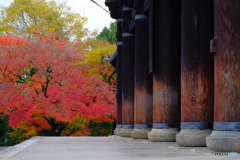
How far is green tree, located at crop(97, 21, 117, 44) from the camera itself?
54969mm

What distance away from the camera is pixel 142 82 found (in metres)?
18.1

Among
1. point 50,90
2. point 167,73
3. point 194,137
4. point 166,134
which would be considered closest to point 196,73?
point 194,137

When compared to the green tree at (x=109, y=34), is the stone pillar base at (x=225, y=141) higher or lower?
lower

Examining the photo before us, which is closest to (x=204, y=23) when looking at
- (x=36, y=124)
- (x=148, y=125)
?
(x=148, y=125)

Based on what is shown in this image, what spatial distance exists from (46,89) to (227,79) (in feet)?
78.4

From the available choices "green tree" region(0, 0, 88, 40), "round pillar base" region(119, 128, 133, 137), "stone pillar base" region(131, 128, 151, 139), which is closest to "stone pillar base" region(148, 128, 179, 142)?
"stone pillar base" region(131, 128, 151, 139)

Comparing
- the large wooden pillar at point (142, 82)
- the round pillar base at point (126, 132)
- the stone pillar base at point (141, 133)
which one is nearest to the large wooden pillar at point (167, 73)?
the stone pillar base at point (141, 133)

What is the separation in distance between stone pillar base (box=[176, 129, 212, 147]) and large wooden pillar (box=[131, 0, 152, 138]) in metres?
6.91

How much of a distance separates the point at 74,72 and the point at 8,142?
1134cm

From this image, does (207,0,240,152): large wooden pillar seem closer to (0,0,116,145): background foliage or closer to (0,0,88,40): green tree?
(0,0,116,145): background foliage

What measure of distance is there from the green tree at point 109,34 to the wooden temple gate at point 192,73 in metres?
36.5

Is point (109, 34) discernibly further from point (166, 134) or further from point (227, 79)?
point (227, 79)

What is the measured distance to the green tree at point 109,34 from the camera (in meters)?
55.0

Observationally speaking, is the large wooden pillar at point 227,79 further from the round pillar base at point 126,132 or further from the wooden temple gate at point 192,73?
the round pillar base at point 126,132
